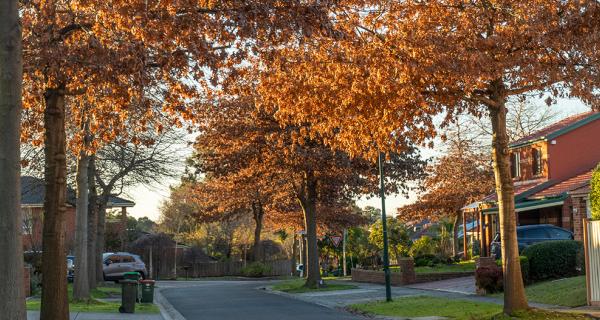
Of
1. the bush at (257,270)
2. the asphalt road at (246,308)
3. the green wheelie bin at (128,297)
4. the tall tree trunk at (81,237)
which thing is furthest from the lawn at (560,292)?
the bush at (257,270)

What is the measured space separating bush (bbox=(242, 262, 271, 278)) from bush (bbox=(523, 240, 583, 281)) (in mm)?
30964

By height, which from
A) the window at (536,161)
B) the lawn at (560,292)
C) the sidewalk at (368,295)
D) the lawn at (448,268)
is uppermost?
the window at (536,161)

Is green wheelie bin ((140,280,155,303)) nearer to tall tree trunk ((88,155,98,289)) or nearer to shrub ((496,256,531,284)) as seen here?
tall tree trunk ((88,155,98,289))

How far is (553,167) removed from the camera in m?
38.1

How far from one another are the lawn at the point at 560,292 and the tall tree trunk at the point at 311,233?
12.1 m

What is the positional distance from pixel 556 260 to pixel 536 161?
49.4 ft

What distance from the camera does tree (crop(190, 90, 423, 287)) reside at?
105 ft

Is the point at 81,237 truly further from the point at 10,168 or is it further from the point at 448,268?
the point at 448,268

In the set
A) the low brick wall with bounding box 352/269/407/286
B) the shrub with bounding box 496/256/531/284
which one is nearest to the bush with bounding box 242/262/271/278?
the low brick wall with bounding box 352/269/407/286

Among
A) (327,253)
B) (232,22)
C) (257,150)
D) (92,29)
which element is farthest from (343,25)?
(327,253)

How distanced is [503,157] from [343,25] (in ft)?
15.0

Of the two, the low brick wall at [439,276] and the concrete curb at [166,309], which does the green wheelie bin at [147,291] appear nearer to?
the concrete curb at [166,309]

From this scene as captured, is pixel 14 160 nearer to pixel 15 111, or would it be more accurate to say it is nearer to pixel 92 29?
pixel 15 111

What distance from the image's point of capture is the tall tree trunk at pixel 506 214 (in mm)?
16844
